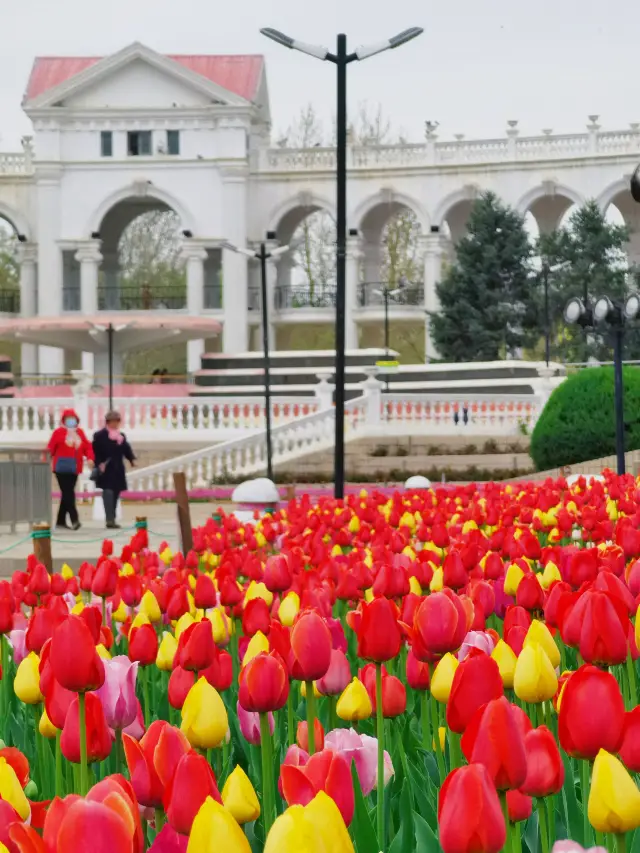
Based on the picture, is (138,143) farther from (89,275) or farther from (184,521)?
(184,521)

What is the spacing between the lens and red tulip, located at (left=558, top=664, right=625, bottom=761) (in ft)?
8.00

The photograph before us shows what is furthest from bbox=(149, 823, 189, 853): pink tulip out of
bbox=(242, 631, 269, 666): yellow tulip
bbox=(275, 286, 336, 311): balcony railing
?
bbox=(275, 286, 336, 311): balcony railing

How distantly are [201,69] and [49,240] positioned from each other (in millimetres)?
8314

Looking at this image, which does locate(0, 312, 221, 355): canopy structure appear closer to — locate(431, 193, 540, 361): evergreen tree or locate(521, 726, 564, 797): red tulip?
locate(431, 193, 540, 361): evergreen tree

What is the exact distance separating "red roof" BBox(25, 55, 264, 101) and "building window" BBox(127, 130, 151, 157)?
2.97 metres

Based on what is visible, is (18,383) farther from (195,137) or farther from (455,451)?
(455,451)

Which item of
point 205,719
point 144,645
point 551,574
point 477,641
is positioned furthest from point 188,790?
point 551,574

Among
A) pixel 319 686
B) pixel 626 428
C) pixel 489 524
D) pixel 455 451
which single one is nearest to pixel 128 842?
pixel 319 686

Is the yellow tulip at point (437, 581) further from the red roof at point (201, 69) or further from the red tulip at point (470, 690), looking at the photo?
the red roof at point (201, 69)

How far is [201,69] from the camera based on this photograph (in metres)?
58.9

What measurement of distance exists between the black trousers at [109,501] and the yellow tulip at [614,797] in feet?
62.7

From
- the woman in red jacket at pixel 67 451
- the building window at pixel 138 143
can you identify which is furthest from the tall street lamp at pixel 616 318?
the building window at pixel 138 143

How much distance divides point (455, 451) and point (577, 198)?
2314 cm

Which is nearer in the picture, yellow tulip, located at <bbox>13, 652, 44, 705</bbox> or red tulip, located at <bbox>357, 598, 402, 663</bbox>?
red tulip, located at <bbox>357, 598, 402, 663</bbox>
